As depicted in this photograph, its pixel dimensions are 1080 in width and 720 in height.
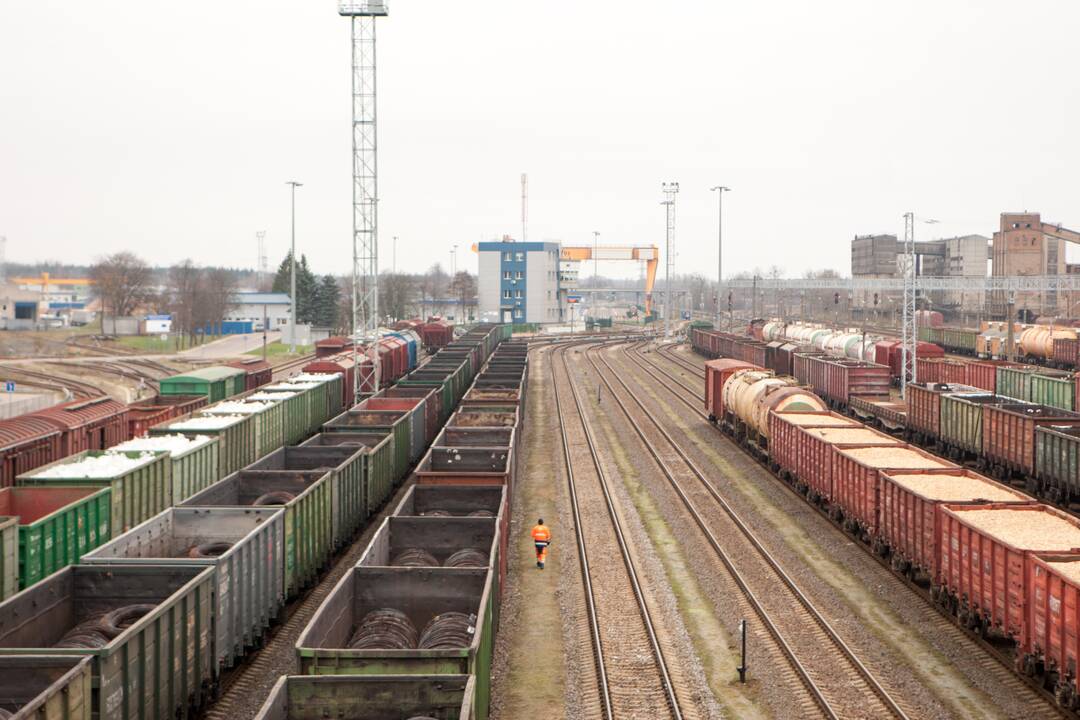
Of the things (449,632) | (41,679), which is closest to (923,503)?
(449,632)

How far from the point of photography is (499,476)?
76.0ft

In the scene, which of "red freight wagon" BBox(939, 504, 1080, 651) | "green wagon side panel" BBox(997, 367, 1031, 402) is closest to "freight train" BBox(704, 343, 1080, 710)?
"red freight wagon" BBox(939, 504, 1080, 651)

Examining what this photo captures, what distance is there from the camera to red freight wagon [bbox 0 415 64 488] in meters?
24.3

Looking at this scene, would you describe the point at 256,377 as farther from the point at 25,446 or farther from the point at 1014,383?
the point at 1014,383

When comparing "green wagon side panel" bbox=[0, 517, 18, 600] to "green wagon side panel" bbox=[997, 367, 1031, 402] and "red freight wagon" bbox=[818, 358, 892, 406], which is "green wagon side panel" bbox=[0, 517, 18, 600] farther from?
"green wagon side panel" bbox=[997, 367, 1031, 402]

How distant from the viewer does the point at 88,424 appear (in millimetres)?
28984

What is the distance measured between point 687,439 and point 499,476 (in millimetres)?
21068

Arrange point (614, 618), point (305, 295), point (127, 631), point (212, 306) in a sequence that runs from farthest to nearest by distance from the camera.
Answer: point (305, 295), point (212, 306), point (614, 618), point (127, 631)

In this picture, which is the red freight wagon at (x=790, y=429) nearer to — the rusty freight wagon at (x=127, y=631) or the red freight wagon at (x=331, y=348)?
the rusty freight wagon at (x=127, y=631)

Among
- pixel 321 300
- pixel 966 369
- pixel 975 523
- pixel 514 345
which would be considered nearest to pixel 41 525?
pixel 975 523

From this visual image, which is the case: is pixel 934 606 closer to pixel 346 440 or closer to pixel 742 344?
pixel 346 440

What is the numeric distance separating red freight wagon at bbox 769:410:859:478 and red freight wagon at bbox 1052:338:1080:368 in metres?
42.3

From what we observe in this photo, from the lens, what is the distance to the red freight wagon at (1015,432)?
30047 mm

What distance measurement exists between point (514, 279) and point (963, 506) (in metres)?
133
